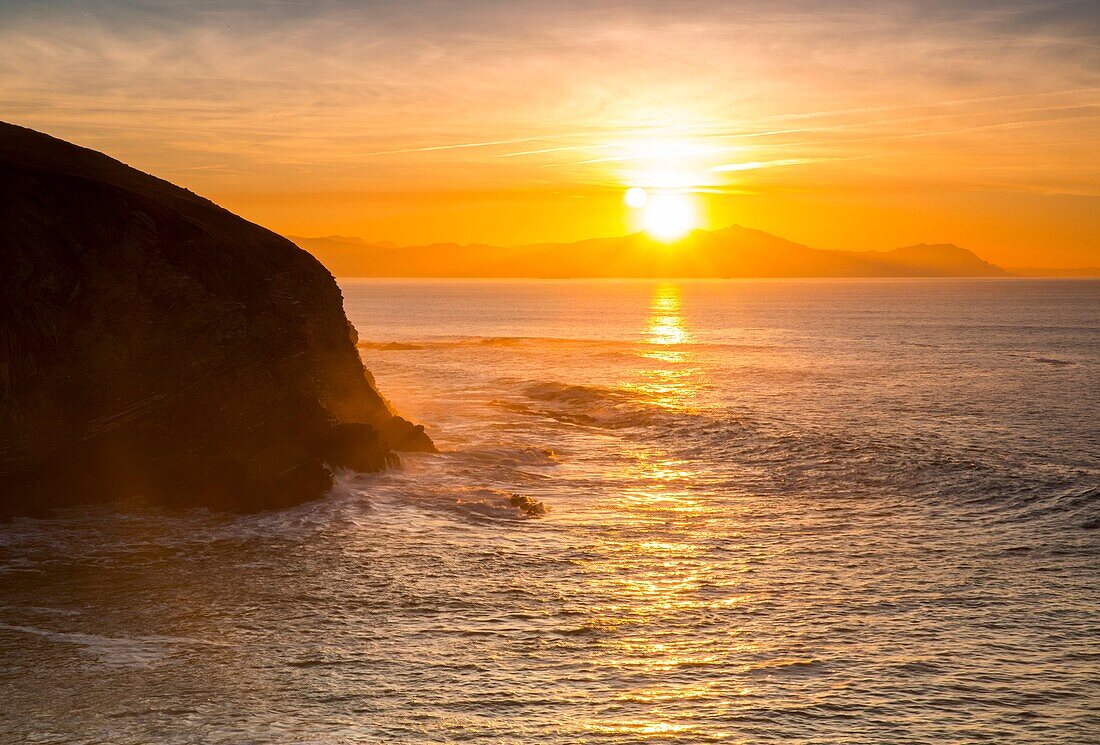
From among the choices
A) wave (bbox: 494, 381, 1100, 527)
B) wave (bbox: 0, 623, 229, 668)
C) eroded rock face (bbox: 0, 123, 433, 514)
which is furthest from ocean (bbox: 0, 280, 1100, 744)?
eroded rock face (bbox: 0, 123, 433, 514)

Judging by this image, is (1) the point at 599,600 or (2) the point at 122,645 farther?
(1) the point at 599,600

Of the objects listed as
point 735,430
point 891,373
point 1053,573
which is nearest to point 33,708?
point 1053,573

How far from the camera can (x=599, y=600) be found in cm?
1802

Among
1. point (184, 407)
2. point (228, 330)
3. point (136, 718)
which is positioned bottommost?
point (136, 718)

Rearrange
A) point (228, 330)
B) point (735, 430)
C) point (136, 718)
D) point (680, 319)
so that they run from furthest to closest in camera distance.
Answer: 1. point (680, 319)
2. point (735, 430)
3. point (228, 330)
4. point (136, 718)

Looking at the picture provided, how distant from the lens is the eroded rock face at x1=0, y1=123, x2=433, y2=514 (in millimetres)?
25594

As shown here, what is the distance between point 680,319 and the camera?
165 meters

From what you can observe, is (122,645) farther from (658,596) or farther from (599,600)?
(658,596)

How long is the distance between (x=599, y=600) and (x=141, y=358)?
53.6 feet

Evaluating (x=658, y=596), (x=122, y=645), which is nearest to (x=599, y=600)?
(x=658, y=596)

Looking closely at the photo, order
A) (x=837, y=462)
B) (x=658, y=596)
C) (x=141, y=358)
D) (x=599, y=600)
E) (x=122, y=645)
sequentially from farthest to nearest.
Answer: (x=837, y=462) → (x=141, y=358) → (x=658, y=596) → (x=599, y=600) → (x=122, y=645)

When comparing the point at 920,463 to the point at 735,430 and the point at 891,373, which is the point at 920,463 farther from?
the point at 891,373

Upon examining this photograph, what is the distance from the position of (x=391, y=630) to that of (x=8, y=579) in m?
8.45

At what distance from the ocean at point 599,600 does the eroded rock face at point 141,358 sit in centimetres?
146
